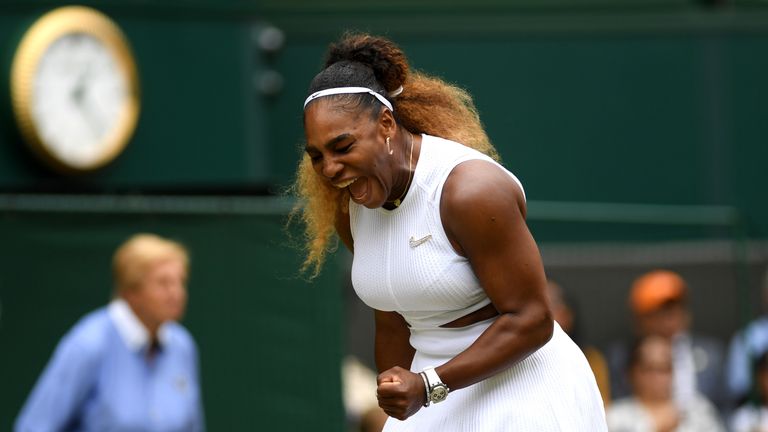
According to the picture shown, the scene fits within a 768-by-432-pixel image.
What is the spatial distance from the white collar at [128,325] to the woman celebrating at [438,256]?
8.26ft

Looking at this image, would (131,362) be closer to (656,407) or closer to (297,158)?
(656,407)

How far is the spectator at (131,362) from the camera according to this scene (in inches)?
235

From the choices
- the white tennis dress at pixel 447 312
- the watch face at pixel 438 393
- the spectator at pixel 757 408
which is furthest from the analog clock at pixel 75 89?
the watch face at pixel 438 393

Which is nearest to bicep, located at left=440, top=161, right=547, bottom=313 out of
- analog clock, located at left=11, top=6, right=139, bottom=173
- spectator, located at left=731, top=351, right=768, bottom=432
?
spectator, located at left=731, top=351, right=768, bottom=432

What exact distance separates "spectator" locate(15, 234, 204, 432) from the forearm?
9.26ft

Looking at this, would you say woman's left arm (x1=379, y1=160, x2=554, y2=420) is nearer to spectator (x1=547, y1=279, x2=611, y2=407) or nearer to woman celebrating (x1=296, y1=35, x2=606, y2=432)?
woman celebrating (x1=296, y1=35, x2=606, y2=432)

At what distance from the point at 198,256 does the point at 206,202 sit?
0.92 feet

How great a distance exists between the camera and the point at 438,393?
3.54m

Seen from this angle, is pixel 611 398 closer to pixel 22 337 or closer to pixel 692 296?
pixel 692 296

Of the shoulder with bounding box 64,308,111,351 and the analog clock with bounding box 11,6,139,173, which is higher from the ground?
the analog clock with bounding box 11,6,139,173

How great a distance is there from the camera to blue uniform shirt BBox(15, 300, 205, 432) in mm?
5953

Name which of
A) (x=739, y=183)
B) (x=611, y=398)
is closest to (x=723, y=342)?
(x=611, y=398)

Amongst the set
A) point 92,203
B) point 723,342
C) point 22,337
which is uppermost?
point 92,203

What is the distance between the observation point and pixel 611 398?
26.1 feet
